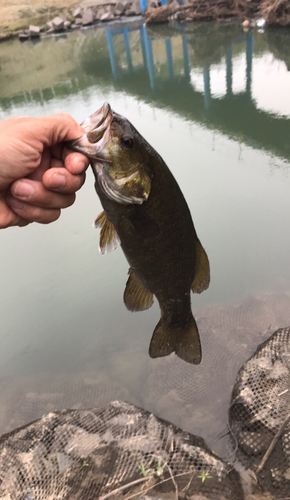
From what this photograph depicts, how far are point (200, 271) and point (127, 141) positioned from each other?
74cm

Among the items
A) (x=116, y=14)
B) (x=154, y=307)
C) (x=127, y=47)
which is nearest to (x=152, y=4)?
(x=116, y=14)

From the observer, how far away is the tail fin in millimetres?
2086

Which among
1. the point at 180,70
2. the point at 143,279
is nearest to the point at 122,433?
the point at 143,279

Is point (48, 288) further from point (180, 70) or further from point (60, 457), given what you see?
point (180, 70)

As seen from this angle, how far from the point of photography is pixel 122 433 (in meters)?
2.45

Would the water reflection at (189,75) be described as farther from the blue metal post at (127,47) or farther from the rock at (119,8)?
the rock at (119,8)

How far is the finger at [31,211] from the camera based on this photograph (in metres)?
1.76

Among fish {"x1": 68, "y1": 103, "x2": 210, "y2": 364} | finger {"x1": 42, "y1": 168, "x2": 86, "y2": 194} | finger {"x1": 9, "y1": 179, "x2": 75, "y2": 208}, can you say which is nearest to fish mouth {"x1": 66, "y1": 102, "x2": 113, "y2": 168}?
fish {"x1": 68, "y1": 103, "x2": 210, "y2": 364}

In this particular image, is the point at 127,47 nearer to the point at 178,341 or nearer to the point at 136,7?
the point at 136,7

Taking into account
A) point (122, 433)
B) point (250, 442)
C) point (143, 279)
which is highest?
point (143, 279)

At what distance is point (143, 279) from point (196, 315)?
7.41 feet

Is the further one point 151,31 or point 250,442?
point 151,31

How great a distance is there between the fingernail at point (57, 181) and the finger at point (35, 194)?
68 millimetres

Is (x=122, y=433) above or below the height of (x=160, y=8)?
below
